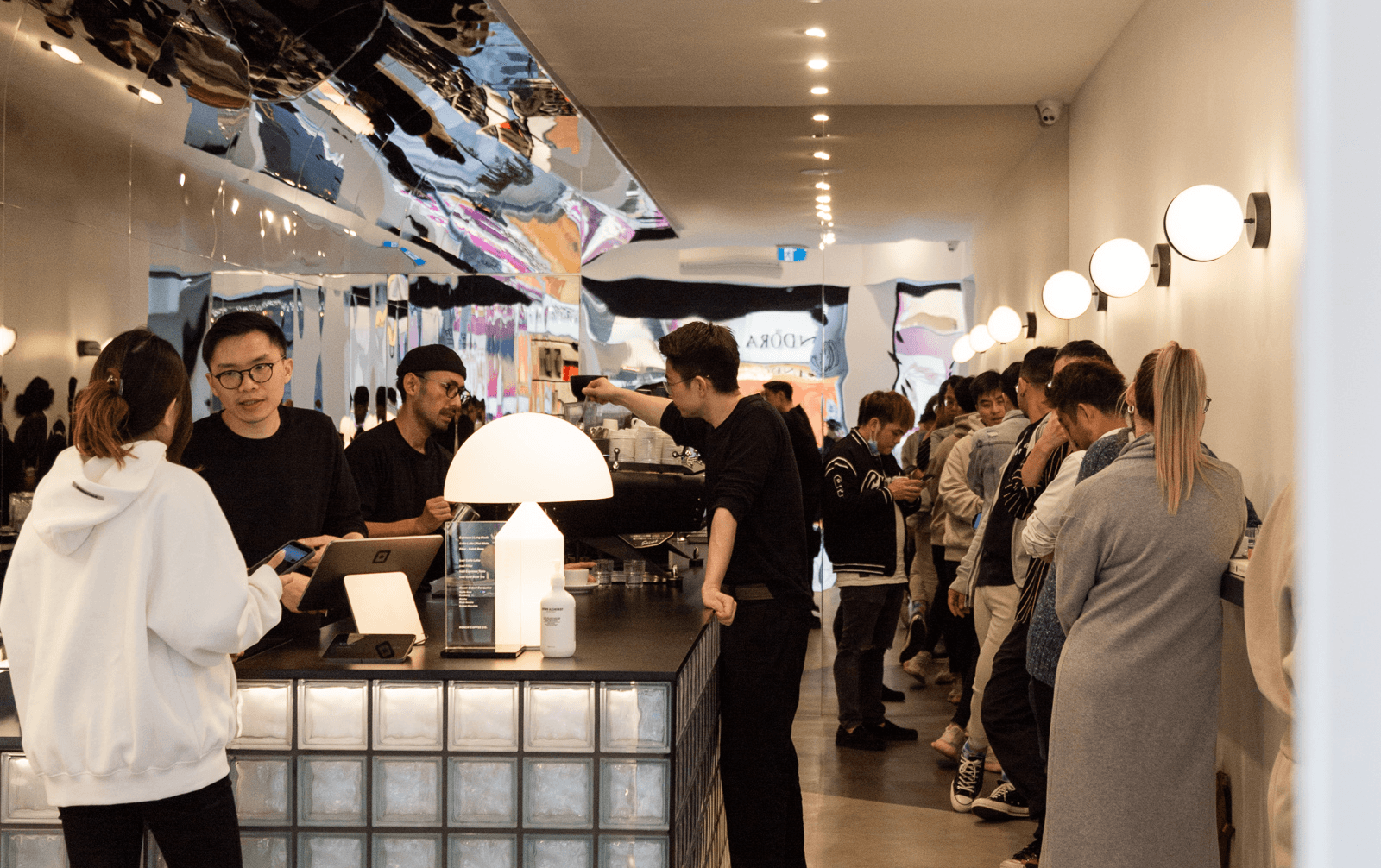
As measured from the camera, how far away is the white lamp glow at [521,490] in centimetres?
265

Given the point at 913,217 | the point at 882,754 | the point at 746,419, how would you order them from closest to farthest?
the point at 746,419 < the point at 882,754 < the point at 913,217

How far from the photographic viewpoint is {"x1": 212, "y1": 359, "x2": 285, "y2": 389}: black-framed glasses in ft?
9.62

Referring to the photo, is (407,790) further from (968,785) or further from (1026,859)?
(968,785)

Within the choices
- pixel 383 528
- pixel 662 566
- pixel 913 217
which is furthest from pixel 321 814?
pixel 913 217

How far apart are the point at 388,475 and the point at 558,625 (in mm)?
1489

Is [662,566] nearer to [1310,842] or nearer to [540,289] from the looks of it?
[1310,842]

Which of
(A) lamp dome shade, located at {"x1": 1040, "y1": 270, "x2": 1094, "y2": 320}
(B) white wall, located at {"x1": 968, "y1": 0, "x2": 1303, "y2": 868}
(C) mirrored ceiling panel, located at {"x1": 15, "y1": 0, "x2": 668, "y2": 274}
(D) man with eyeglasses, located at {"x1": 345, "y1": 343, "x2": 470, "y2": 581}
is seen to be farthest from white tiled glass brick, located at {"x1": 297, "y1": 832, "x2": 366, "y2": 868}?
(A) lamp dome shade, located at {"x1": 1040, "y1": 270, "x2": 1094, "y2": 320}

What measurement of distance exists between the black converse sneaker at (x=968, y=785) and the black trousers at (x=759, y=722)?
1556 mm

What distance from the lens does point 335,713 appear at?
244cm

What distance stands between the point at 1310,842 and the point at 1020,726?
3.83 meters

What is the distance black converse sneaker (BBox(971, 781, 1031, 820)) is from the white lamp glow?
2.43 meters

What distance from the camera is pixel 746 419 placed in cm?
314

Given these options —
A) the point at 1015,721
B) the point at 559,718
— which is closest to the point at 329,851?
the point at 559,718

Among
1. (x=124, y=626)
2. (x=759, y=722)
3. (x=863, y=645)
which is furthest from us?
(x=863, y=645)
